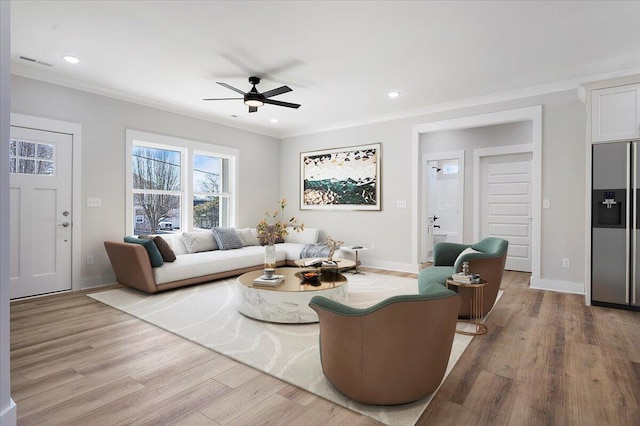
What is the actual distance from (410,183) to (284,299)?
3483mm

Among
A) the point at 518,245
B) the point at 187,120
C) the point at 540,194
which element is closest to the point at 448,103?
the point at 540,194

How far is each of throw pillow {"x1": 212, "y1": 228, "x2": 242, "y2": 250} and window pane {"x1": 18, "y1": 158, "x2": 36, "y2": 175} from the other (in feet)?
8.30

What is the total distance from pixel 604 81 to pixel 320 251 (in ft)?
14.3

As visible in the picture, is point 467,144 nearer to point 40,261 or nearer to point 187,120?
point 187,120

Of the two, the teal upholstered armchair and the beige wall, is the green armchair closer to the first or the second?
the teal upholstered armchair

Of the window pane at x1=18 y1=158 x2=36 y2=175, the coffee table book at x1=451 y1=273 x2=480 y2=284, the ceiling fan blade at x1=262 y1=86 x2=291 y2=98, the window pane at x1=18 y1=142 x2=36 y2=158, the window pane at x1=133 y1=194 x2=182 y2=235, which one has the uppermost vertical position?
the ceiling fan blade at x1=262 y1=86 x2=291 y2=98

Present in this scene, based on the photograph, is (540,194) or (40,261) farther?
(540,194)

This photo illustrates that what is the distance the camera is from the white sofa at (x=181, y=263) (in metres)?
4.16

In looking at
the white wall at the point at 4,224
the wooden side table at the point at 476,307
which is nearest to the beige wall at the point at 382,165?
the wooden side table at the point at 476,307

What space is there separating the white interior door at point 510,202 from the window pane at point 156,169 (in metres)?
5.64

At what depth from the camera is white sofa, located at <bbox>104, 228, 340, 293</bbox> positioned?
416 centimetres

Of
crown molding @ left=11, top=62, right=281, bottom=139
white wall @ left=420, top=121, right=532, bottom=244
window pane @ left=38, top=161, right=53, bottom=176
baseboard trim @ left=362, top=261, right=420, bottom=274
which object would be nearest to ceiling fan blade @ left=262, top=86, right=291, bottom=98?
crown molding @ left=11, top=62, right=281, bottom=139

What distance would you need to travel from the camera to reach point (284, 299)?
3209 millimetres

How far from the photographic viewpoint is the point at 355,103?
17.7 feet
